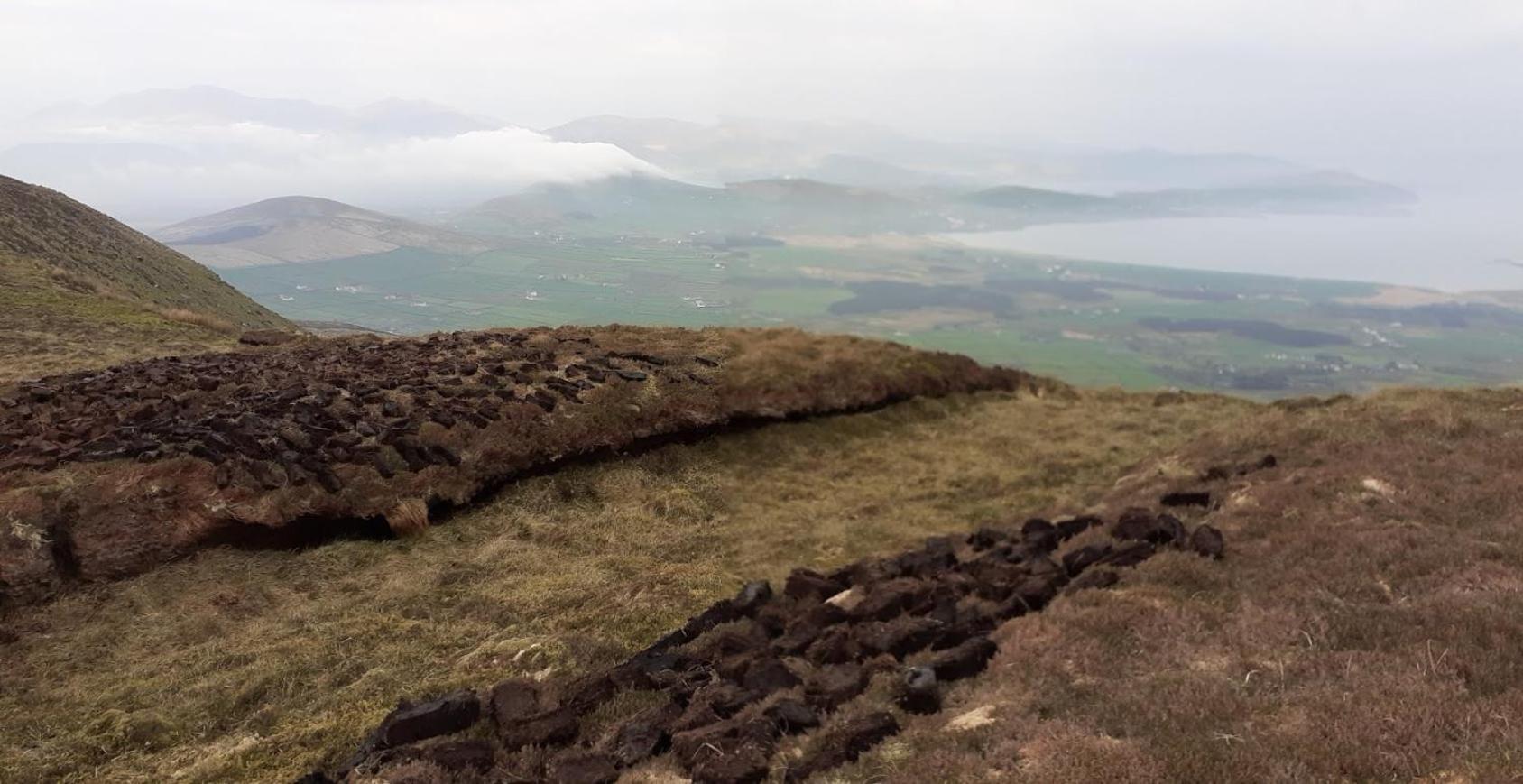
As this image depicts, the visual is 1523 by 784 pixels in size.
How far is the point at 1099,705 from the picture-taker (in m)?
7.90

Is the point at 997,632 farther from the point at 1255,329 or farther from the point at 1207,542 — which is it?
the point at 1255,329

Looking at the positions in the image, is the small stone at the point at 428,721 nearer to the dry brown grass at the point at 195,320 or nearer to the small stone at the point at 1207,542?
the small stone at the point at 1207,542

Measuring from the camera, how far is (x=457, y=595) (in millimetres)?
15344

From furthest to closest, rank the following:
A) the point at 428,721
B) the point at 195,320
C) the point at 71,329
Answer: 1. the point at 195,320
2. the point at 71,329
3. the point at 428,721

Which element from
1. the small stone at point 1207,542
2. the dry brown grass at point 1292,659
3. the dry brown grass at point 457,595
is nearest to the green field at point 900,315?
the dry brown grass at point 457,595

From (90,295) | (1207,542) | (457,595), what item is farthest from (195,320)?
(1207,542)

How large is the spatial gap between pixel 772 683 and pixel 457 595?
8.28 m

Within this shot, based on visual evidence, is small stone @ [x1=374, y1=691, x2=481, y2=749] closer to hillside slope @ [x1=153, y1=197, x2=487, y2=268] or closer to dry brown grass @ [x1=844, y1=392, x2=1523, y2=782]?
dry brown grass @ [x1=844, y1=392, x2=1523, y2=782]

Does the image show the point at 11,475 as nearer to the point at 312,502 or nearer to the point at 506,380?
the point at 312,502

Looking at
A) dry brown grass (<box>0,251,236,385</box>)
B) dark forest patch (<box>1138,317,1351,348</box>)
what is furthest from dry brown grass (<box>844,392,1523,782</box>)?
dark forest patch (<box>1138,317,1351,348</box>)

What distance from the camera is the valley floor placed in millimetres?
7051

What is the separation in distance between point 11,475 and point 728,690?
16391 millimetres

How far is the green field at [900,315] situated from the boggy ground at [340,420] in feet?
201

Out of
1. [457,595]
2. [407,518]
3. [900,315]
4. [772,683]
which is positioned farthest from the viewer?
[900,315]
